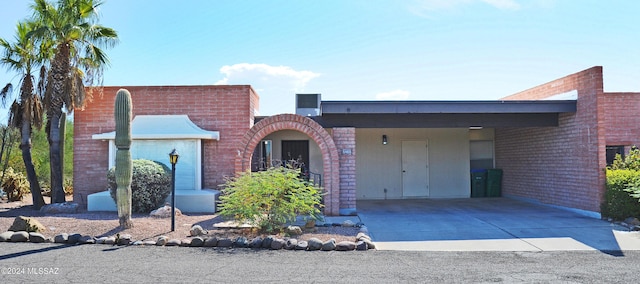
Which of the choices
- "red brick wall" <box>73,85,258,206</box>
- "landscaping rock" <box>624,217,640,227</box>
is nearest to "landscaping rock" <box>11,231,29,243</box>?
"red brick wall" <box>73,85,258,206</box>

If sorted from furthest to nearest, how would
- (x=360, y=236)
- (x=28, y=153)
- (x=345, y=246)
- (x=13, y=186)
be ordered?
(x=13, y=186), (x=28, y=153), (x=360, y=236), (x=345, y=246)

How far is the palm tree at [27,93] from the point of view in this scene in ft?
44.2

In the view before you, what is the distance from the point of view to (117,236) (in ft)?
→ 27.2

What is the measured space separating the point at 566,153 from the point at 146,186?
10987 mm

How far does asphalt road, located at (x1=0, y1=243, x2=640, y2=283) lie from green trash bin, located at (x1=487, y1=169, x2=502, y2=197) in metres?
8.80

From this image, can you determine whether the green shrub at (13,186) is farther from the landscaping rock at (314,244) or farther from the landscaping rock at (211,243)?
the landscaping rock at (314,244)

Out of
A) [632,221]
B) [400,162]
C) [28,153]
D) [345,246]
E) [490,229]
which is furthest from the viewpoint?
[400,162]

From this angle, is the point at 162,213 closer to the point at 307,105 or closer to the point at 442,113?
the point at 307,105

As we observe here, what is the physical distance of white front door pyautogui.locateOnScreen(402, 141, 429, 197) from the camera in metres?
16.3

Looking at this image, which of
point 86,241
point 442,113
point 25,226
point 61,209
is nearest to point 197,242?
point 86,241

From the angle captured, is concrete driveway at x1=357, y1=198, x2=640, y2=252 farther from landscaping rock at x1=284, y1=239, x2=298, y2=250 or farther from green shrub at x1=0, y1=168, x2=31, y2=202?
green shrub at x1=0, y1=168, x2=31, y2=202

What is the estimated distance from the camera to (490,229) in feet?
32.2

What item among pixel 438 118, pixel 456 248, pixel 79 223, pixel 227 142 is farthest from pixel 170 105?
pixel 456 248

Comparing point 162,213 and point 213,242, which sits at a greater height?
point 162,213
